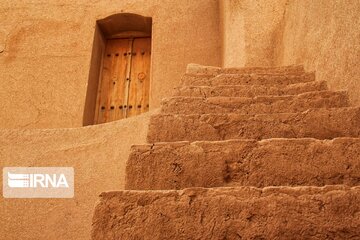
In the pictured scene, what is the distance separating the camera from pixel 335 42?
10.1ft

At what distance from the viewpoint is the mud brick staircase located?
4.81 ft

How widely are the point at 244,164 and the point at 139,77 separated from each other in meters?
4.45

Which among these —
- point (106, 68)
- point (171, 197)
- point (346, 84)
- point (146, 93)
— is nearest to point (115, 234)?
point (171, 197)

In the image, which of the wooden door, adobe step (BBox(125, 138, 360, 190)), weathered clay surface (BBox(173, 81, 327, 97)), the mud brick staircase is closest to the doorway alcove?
the wooden door

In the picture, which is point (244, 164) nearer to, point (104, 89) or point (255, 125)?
point (255, 125)

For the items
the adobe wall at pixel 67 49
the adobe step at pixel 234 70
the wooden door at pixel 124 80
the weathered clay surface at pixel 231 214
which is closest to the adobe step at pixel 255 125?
the weathered clay surface at pixel 231 214

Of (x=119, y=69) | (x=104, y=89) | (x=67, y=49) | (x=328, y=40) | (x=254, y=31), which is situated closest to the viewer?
(x=328, y=40)

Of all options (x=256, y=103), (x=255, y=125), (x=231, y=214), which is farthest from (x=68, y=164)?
(x=231, y=214)

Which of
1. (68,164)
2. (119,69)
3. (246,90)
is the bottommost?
(68,164)

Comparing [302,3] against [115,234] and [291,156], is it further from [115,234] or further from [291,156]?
[115,234]

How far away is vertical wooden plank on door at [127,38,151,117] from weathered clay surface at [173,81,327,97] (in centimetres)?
313

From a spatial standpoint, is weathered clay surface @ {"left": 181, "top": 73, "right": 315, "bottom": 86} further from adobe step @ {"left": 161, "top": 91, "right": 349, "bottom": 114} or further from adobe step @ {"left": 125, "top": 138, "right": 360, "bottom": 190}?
adobe step @ {"left": 125, "top": 138, "right": 360, "bottom": 190}

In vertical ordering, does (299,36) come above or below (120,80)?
below

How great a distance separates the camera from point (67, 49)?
5.85m
